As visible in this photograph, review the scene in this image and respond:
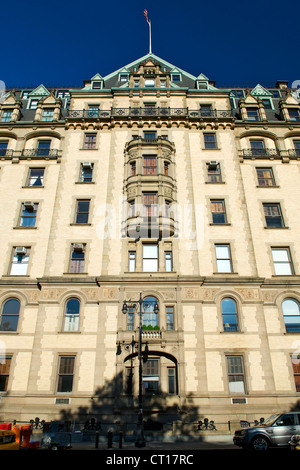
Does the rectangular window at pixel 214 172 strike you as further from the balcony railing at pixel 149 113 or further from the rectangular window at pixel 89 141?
the rectangular window at pixel 89 141

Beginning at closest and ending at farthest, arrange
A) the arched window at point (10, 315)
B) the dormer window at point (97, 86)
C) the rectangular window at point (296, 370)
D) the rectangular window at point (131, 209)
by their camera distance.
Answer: the rectangular window at point (296, 370) → the arched window at point (10, 315) → the rectangular window at point (131, 209) → the dormer window at point (97, 86)

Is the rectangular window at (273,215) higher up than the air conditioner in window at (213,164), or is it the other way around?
the air conditioner in window at (213,164)

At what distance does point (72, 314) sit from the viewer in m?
22.3

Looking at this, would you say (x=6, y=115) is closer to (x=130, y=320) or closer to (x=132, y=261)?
(x=132, y=261)

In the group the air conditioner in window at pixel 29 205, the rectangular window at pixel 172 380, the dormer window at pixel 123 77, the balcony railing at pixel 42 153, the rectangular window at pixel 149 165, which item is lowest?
the rectangular window at pixel 172 380

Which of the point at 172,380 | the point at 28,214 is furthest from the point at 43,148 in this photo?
the point at 172,380

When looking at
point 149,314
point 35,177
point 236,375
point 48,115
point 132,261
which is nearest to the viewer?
point 236,375

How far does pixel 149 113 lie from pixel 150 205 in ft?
35.6

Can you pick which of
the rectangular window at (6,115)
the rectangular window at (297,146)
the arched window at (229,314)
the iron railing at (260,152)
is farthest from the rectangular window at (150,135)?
the arched window at (229,314)

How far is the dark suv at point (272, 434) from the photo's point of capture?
1365 centimetres

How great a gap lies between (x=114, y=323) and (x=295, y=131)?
2501cm

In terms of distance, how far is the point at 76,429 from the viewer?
1862 cm

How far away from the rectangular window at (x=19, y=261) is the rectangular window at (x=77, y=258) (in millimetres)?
3526
